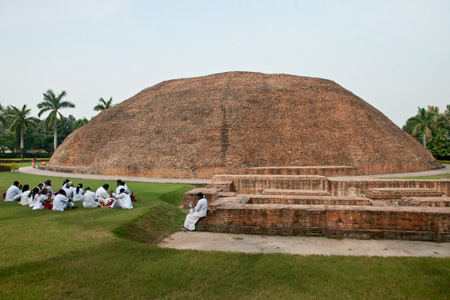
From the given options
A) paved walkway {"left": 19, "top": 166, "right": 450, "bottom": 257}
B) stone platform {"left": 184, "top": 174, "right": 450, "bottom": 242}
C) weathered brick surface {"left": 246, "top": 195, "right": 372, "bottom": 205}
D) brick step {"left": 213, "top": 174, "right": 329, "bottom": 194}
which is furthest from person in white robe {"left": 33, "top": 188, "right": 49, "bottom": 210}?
brick step {"left": 213, "top": 174, "right": 329, "bottom": 194}

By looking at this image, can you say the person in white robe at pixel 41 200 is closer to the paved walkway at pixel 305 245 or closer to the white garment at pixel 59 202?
the white garment at pixel 59 202

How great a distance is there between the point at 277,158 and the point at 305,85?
33.3 ft

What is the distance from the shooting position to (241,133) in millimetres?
22844

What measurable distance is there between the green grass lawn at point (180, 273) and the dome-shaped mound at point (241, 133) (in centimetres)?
1550

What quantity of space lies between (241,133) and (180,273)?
1916cm

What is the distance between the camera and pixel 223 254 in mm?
4816

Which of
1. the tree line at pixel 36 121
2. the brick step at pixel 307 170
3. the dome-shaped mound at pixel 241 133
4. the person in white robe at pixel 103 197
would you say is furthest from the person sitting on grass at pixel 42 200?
the tree line at pixel 36 121

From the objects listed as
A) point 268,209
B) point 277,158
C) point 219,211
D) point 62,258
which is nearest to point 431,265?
point 268,209

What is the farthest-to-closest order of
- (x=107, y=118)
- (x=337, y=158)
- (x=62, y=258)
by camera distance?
1. (x=107, y=118)
2. (x=337, y=158)
3. (x=62, y=258)

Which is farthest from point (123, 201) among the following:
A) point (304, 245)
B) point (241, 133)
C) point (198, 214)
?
point (241, 133)

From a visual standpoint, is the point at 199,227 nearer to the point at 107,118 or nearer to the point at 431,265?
the point at 431,265

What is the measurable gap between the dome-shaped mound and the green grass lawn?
1550cm

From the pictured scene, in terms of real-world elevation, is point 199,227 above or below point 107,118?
below

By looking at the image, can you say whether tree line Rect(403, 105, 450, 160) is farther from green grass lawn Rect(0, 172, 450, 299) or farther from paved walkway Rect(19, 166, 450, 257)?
green grass lawn Rect(0, 172, 450, 299)
